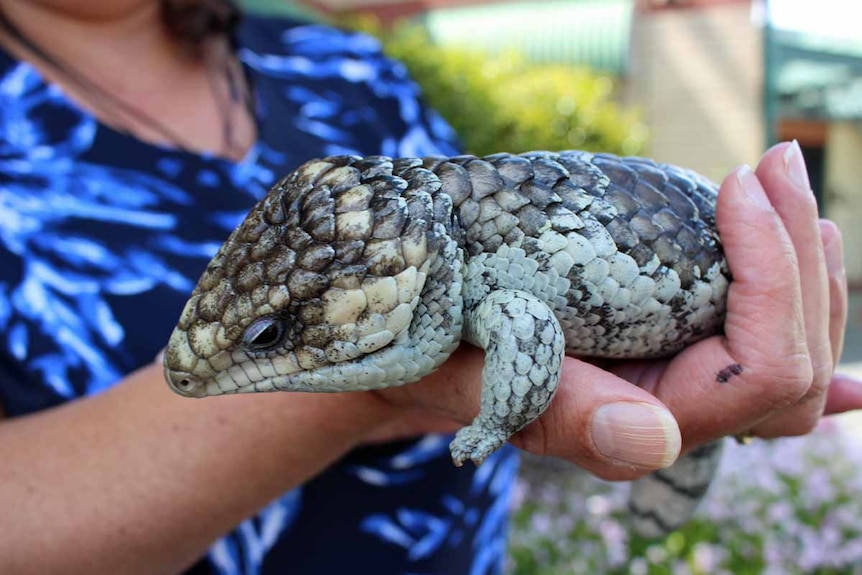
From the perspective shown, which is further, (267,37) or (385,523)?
(267,37)

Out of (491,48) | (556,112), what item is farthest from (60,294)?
(491,48)

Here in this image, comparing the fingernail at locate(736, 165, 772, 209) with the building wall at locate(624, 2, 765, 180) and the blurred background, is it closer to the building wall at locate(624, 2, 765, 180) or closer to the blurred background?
the blurred background

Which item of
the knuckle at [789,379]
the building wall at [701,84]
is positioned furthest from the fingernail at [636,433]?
the building wall at [701,84]

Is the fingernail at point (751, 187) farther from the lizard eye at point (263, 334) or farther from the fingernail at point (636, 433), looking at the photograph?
the lizard eye at point (263, 334)

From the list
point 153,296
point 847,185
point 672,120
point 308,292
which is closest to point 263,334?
point 308,292

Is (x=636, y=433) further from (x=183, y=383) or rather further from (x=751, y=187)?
(x=183, y=383)

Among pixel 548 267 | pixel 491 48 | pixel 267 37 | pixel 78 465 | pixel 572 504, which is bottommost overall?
pixel 572 504

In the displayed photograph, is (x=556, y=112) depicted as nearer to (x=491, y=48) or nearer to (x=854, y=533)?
(x=854, y=533)
